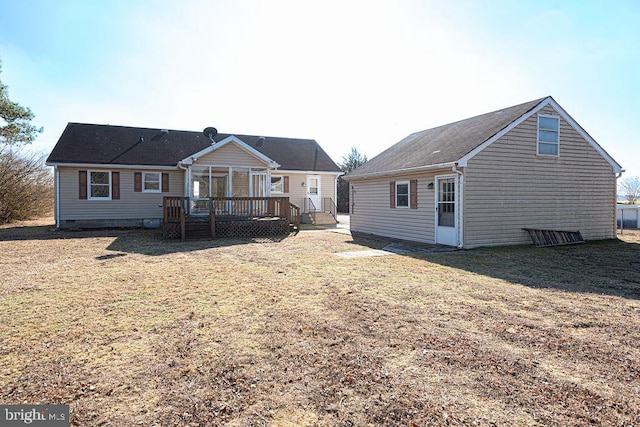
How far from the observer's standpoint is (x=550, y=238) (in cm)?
1173

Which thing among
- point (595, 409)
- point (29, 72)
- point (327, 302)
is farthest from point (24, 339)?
point (29, 72)

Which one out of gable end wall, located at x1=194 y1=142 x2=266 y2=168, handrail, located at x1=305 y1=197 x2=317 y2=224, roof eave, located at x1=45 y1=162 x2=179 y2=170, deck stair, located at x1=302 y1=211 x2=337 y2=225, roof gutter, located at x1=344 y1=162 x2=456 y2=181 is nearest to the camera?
roof gutter, located at x1=344 y1=162 x2=456 y2=181

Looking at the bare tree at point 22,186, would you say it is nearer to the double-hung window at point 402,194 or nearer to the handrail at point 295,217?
the handrail at point 295,217

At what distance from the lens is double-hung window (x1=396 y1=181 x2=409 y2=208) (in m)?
13.7

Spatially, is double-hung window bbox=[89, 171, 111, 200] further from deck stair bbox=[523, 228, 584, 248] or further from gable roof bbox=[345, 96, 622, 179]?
deck stair bbox=[523, 228, 584, 248]

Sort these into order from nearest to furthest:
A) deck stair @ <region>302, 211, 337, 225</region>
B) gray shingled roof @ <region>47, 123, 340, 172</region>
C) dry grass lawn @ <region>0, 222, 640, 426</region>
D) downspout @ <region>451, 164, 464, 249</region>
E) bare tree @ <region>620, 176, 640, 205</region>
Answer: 1. dry grass lawn @ <region>0, 222, 640, 426</region>
2. downspout @ <region>451, 164, 464, 249</region>
3. gray shingled roof @ <region>47, 123, 340, 172</region>
4. deck stair @ <region>302, 211, 337, 225</region>
5. bare tree @ <region>620, 176, 640, 205</region>

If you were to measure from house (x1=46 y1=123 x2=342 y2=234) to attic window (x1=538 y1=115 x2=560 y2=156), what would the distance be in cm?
945

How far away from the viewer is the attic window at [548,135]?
12.2m

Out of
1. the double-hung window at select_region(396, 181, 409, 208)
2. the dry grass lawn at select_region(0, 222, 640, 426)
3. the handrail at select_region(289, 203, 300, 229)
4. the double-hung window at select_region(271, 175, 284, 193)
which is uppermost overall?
the double-hung window at select_region(271, 175, 284, 193)

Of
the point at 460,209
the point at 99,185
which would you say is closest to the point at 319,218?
the point at 99,185

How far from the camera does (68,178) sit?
679 inches

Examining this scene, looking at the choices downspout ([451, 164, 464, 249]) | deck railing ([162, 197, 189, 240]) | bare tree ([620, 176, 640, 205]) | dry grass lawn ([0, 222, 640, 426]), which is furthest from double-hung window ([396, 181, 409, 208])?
bare tree ([620, 176, 640, 205])

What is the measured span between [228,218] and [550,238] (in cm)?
1138

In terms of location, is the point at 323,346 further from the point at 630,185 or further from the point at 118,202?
the point at 630,185
